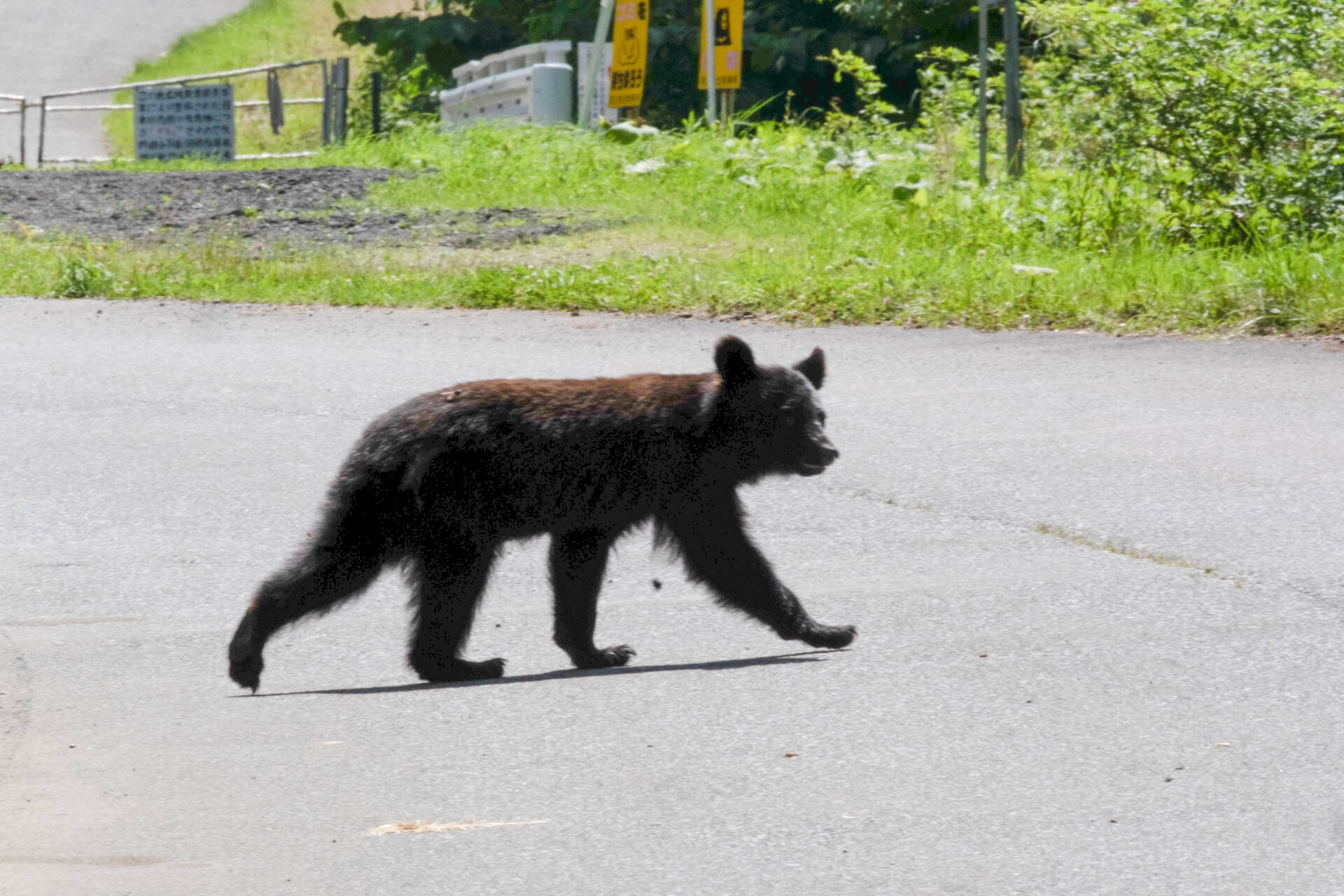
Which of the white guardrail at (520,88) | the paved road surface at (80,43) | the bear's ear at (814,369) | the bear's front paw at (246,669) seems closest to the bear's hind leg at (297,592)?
the bear's front paw at (246,669)

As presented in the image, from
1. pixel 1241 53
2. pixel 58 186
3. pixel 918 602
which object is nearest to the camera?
pixel 918 602

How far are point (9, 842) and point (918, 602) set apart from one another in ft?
10.6

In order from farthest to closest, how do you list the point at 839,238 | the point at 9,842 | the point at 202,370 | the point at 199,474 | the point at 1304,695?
1. the point at 839,238
2. the point at 202,370
3. the point at 199,474
4. the point at 1304,695
5. the point at 9,842

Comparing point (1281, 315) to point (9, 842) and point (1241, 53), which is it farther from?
point (9, 842)

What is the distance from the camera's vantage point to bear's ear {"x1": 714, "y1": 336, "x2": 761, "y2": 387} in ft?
18.3

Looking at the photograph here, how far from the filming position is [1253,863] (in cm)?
392

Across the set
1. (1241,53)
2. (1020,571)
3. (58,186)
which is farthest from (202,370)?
(58,186)

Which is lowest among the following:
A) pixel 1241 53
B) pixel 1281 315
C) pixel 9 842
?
pixel 9 842

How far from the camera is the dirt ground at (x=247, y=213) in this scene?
17172mm

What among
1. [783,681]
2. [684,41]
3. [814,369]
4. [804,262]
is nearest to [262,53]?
[684,41]

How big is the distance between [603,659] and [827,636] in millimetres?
686

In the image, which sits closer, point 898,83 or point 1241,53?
point 1241,53

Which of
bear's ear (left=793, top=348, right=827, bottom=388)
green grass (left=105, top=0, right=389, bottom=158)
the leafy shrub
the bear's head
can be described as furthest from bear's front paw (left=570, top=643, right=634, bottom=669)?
green grass (left=105, top=0, right=389, bottom=158)

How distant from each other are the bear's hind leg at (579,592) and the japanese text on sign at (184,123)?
76.1 ft
